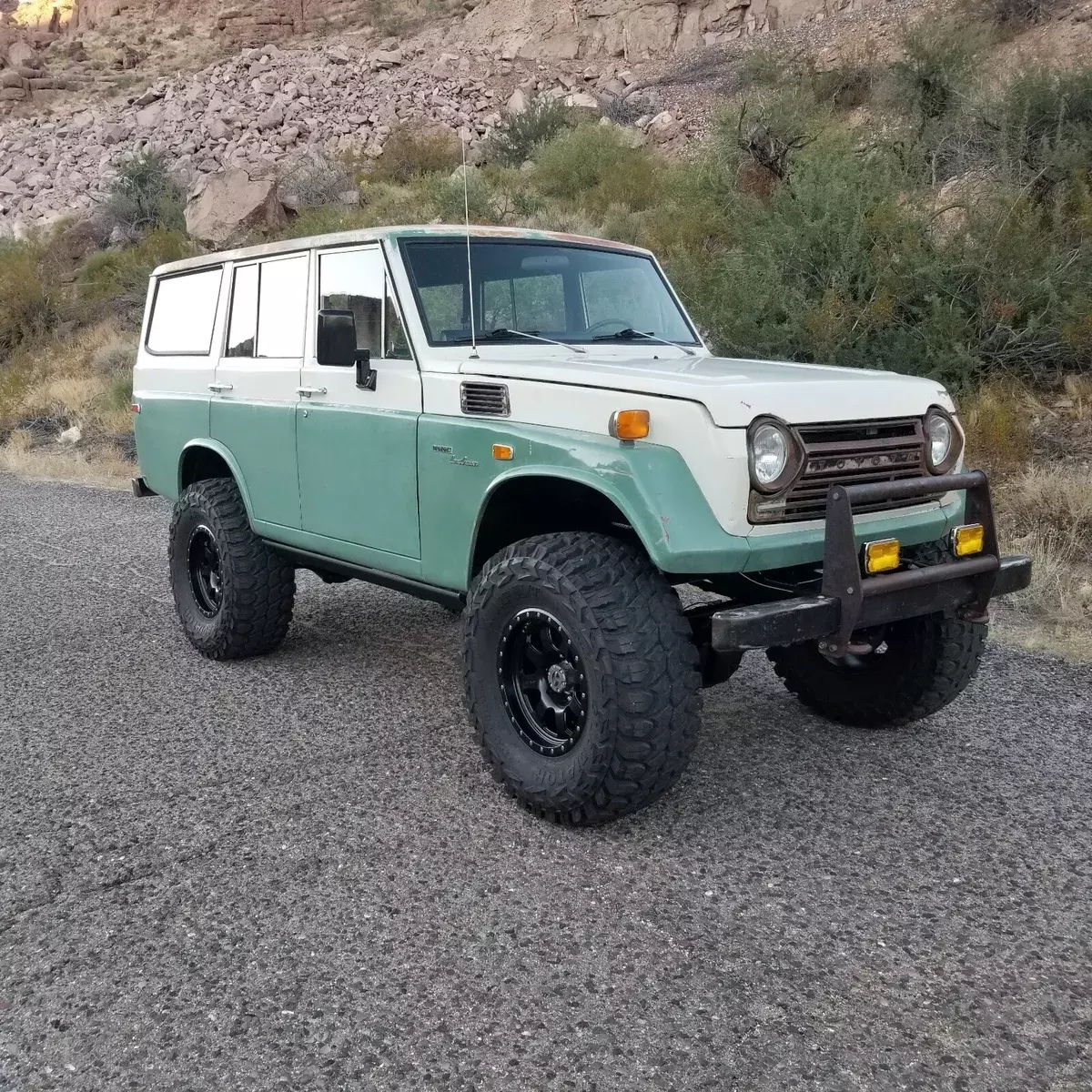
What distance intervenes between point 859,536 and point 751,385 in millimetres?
641

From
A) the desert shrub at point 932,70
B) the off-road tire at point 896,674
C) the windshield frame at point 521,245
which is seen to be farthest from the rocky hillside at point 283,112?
the off-road tire at point 896,674

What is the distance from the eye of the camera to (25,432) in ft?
50.6

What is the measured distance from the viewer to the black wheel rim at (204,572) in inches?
222

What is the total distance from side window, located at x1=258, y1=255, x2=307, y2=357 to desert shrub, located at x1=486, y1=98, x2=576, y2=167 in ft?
67.7

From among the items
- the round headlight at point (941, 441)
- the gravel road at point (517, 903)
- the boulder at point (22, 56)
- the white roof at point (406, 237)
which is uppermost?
the boulder at point (22, 56)

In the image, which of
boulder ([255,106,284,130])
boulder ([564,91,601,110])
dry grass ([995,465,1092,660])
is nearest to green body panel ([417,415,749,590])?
dry grass ([995,465,1092,660])

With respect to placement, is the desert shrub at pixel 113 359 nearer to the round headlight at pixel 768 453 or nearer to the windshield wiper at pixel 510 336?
the windshield wiper at pixel 510 336

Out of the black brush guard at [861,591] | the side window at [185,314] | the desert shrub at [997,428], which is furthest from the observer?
the desert shrub at [997,428]

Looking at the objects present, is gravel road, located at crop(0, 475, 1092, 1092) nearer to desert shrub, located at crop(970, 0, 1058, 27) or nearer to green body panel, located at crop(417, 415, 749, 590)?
green body panel, located at crop(417, 415, 749, 590)

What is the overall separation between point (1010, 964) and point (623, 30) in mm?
36692

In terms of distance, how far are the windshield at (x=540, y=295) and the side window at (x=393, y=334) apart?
101 millimetres

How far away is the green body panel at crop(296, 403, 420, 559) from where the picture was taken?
415 cm

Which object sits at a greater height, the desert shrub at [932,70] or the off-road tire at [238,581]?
the desert shrub at [932,70]

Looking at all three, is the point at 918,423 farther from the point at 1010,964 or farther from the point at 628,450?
the point at 1010,964
